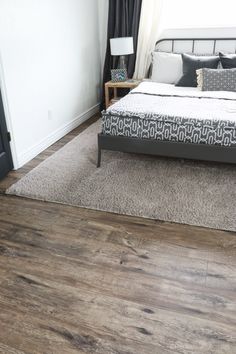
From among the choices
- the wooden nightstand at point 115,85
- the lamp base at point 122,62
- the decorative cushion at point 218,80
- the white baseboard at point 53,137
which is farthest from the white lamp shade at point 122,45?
the decorative cushion at point 218,80

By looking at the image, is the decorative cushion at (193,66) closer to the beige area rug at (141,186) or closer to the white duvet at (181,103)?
the white duvet at (181,103)

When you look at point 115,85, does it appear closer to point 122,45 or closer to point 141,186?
point 122,45

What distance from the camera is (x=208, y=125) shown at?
8.82ft

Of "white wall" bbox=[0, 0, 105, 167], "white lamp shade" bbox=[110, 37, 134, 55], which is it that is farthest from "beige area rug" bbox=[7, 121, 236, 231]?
"white lamp shade" bbox=[110, 37, 134, 55]

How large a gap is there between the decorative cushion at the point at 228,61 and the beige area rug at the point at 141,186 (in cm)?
157

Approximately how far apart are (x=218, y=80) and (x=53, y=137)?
2.13m

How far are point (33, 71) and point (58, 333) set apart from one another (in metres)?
2.67

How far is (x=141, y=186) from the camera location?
276 centimetres

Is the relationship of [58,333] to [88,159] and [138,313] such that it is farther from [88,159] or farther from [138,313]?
[88,159]

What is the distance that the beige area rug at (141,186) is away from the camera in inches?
94.7

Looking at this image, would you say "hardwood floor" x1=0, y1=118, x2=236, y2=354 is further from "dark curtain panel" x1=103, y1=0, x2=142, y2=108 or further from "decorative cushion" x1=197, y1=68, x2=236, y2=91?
"dark curtain panel" x1=103, y1=0, x2=142, y2=108

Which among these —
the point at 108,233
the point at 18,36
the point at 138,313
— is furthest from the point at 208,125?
the point at 18,36

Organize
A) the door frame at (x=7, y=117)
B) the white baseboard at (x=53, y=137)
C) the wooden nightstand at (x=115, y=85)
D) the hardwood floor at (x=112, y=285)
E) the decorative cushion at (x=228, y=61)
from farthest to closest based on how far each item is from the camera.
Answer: the wooden nightstand at (x=115, y=85)
the decorative cushion at (x=228, y=61)
the white baseboard at (x=53, y=137)
the door frame at (x=7, y=117)
the hardwood floor at (x=112, y=285)

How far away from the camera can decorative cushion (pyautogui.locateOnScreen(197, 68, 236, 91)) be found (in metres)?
3.65
